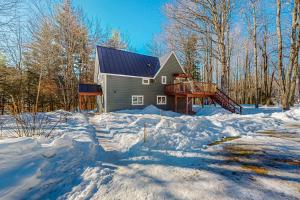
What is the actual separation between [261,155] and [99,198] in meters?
3.77

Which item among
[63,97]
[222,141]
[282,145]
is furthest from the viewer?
[63,97]

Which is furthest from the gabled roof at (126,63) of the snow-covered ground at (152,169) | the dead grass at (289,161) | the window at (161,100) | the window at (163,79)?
the dead grass at (289,161)

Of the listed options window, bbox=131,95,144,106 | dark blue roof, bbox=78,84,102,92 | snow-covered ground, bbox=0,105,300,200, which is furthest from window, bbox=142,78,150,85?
snow-covered ground, bbox=0,105,300,200

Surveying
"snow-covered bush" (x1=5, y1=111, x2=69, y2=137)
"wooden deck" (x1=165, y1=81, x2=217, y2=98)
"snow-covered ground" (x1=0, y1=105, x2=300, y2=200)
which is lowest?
"snow-covered ground" (x1=0, y1=105, x2=300, y2=200)

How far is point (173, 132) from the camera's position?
5.27 m

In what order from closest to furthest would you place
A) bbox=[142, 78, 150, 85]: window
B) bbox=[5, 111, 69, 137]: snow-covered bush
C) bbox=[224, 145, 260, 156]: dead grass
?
bbox=[224, 145, 260, 156]: dead grass
bbox=[5, 111, 69, 137]: snow-covered bush
bbox=[142, 78, 150, 85]: window

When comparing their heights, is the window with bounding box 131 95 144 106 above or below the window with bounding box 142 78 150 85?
below

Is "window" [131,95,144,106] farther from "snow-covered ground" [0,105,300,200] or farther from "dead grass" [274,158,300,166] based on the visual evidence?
"dead grass" [274,158,300,166]

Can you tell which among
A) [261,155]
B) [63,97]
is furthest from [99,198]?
[63,97]

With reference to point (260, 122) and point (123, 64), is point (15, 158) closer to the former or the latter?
point (260, 122)

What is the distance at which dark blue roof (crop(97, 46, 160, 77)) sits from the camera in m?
15.0

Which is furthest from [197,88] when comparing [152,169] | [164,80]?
[152,169]

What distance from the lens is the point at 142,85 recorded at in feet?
53.8

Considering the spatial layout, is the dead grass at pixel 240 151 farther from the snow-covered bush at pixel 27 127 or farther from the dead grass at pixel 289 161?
the snow-covered bush at pixel 27 127
